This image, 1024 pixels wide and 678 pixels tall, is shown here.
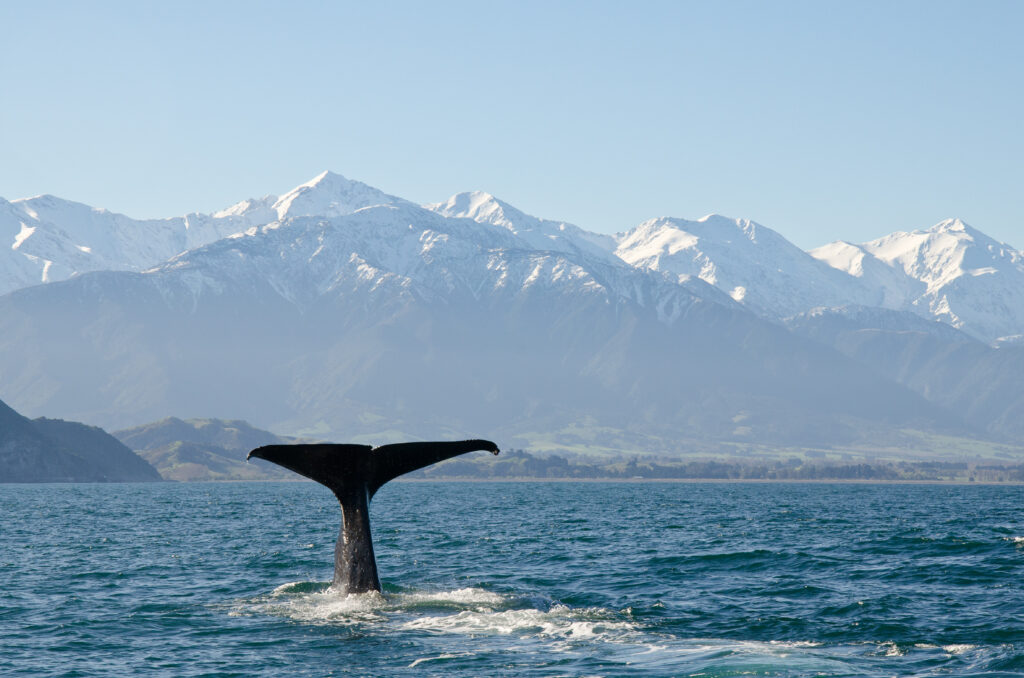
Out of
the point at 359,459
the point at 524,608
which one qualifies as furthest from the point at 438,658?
the point at 524,608

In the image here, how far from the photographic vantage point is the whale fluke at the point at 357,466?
105 ft

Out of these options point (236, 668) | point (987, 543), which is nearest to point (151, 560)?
point (236, 668)

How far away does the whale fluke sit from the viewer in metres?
32.0

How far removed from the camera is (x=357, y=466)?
1318 inches

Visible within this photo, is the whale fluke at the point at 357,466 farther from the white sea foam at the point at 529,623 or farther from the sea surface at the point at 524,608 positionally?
the white sea foam at the point at 529,623

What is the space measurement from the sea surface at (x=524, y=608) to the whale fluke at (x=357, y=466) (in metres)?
2.22

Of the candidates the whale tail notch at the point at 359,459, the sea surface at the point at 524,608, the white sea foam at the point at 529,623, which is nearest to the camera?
the sea surface at the point at 524,608

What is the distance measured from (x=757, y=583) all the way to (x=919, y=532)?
35.3 m

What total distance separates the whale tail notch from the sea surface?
4.03m

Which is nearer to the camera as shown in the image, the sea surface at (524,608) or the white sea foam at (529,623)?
the sea surface at (524,608)

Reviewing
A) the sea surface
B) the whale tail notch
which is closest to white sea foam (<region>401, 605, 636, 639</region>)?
the sea surface

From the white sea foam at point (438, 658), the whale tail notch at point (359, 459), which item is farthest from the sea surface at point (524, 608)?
the whale tail notch at point (359, 459)

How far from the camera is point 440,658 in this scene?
29.5 m

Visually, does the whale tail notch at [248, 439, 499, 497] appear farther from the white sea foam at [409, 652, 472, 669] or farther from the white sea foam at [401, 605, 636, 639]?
the white sea foam at [409, 652, 472, 669]
